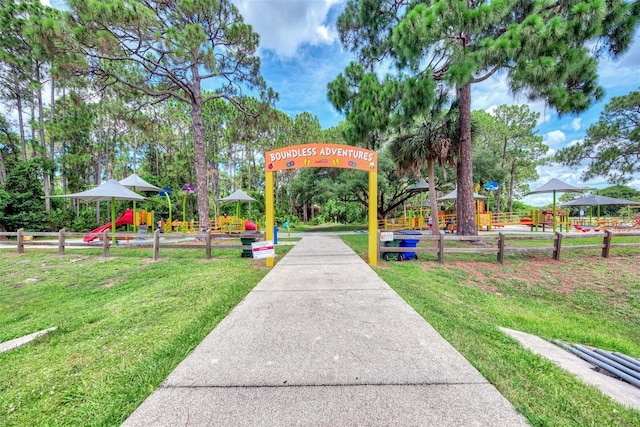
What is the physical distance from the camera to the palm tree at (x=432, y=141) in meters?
10.8

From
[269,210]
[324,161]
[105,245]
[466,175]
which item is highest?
[466,175]

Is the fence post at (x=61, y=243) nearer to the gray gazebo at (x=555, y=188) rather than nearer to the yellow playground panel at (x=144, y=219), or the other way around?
the yellow playground panel at (x=144, y=219)

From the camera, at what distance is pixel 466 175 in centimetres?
1009

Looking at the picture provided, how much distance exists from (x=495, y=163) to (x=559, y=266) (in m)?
14.1

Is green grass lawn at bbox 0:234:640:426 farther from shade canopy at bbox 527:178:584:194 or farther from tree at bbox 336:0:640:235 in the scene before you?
shade canopy at bbox 527:178:584:194

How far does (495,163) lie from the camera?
1897 cm

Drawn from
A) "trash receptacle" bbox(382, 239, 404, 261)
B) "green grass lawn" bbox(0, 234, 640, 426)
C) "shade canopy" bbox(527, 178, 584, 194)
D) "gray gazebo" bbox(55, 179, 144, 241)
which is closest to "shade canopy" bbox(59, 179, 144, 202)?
"gray gazebo" bbox(55, 179, 144, 241)

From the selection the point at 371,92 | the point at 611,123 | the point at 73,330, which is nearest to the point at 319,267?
the point at 73,330

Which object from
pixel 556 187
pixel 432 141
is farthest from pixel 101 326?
pixel 556 187

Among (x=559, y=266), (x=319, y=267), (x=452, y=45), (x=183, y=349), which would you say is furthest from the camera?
(x=452, y=45)

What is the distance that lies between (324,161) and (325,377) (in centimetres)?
526

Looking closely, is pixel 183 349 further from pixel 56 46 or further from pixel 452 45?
pixel 56 46

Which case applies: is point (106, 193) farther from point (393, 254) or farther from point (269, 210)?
point (393, 254)

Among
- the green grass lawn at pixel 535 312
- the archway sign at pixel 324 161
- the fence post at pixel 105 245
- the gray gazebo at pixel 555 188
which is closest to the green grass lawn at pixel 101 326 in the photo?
the fence post at pixel 105 245
